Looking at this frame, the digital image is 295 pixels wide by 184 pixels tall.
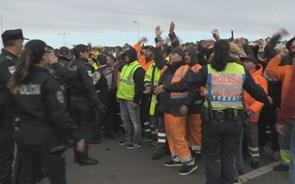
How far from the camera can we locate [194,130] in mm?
6418

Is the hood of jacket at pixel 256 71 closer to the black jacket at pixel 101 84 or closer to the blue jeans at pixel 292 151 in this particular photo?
the blue jeans at pixel 292 151

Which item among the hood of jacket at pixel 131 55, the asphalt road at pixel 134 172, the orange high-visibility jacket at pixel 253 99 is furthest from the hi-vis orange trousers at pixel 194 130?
the hood of jacket at pixel 131 55

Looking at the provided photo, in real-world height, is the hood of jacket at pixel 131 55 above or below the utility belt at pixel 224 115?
above

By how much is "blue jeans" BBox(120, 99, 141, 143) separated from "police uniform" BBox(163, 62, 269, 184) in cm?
306

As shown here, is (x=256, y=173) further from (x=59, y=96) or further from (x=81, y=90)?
(x=59, y=96)

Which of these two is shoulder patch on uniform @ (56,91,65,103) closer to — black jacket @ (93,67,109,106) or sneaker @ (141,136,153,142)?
black jacket @ (93,67,109,106)

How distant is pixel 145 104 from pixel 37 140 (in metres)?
4.86

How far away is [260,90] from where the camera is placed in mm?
4562

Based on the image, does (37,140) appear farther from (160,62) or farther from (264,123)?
(264,123)

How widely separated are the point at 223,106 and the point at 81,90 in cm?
283

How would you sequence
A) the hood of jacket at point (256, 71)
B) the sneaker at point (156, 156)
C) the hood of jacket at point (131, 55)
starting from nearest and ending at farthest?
the hood of jacket at point (256, 71), the sneaker at point (156, 156), the hood of jacket at point (131, 55)

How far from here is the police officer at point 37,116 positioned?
11.3 ft

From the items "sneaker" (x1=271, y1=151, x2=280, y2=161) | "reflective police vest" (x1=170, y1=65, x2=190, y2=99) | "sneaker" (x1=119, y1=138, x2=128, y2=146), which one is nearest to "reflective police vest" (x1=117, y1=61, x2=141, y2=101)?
"sneaker" (x1=119, y1=138, x2=128, y2=146)

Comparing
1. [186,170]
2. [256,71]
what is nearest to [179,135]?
[186,170]
